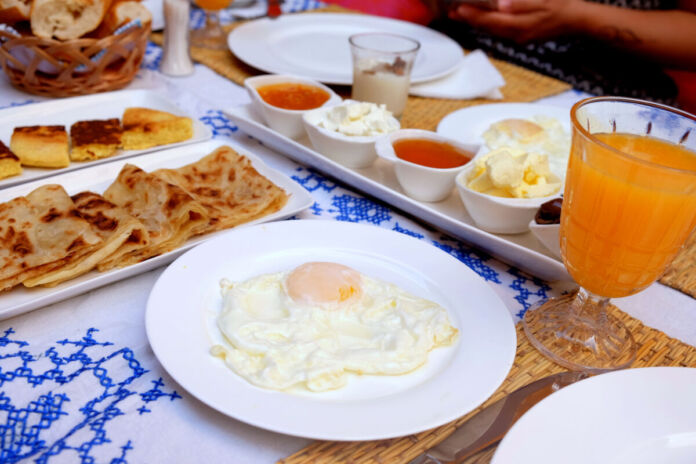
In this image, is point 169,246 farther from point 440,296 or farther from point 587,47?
point 587,47

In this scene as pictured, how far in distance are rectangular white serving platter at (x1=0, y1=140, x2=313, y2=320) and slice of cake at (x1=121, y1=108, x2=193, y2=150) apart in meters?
0.10

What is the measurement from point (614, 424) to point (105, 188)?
1.64 meters

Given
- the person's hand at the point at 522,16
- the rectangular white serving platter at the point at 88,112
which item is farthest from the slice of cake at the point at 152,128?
the person's hand at the point at 522,16

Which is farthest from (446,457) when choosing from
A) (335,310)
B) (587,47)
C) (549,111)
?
(587,47)

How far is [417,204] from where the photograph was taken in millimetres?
1897

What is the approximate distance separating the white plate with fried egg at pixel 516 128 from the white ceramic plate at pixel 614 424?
1269 millimetres

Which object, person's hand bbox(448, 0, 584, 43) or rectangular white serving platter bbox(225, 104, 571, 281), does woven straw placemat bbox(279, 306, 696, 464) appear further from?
person's hand bbox(448, 0, 584, 43)

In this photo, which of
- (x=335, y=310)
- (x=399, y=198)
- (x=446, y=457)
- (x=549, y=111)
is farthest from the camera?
(x=549, y=111)

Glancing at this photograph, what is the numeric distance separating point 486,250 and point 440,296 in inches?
16.0

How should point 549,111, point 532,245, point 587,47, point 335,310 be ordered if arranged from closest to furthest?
point 335,310, point 532,245, point 549,111, point 587,47

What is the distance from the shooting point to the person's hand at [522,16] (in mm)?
3574

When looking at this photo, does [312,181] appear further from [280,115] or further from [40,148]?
[40,148]

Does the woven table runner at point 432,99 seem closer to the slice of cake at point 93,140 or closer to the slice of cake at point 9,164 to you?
the slice of cake at point 93,140

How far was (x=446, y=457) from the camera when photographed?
108 cm
